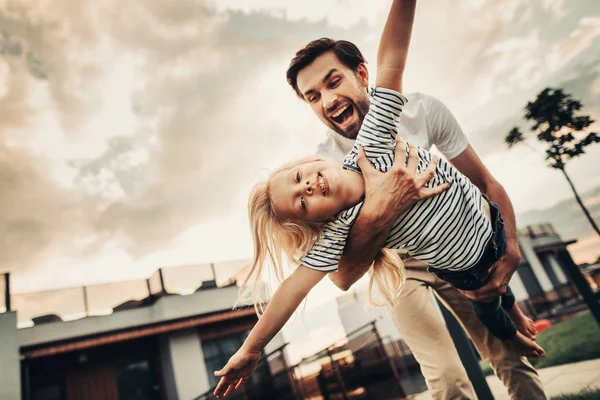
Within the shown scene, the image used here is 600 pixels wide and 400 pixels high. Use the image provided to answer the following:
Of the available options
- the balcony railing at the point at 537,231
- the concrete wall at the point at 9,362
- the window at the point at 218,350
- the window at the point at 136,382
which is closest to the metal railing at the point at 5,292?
the concrete wall at the point at 9,362

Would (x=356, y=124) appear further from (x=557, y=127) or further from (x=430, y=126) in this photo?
(x=557, y=127)

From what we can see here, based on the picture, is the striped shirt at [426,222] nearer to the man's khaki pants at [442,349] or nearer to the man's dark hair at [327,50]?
the man's khaki pants at [442,349]

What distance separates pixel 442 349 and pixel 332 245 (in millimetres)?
→ 985

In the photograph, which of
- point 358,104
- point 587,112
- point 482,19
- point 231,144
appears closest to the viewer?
point 358,104

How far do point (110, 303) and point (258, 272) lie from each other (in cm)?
1100

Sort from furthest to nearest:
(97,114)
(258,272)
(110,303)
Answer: (110,303)
(97,114)
(258,272)

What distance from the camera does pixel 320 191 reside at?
4.35ft

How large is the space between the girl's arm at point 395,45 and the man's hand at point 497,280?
83 centimetres

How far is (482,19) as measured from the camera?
257 inches

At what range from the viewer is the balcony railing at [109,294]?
950 cm

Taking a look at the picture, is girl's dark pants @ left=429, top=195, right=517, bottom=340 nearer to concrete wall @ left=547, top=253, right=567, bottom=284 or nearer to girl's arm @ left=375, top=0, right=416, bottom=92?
girl's arm @ left=375, top=0, right=416, bottom=92

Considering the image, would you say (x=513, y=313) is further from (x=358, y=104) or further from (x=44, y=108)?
(x=44, y=108)

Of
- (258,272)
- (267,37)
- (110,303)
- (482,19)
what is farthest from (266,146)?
(110,303)

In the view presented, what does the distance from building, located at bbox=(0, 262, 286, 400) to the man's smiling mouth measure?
7205mm
